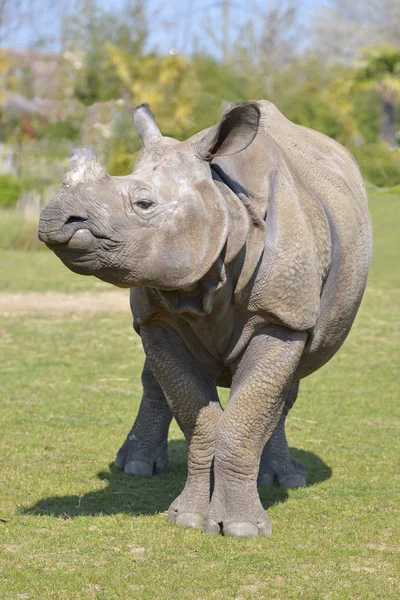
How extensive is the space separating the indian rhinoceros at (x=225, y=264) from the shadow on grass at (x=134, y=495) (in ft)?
1.36

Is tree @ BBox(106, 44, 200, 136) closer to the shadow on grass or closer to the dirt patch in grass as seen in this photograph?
the dirt patch in grass

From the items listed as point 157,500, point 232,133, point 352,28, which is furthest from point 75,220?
point 352,28

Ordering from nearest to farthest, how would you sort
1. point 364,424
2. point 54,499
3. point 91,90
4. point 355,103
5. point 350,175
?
point 54,499 → point 350,175 → point 364,424 → point 355,103 → point 91,90

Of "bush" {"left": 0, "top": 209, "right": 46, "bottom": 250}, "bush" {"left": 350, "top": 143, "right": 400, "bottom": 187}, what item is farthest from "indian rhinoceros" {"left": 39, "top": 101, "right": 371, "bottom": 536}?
"bush" {"left": 0, "top": 209, "right": 46, "bottom": 250}

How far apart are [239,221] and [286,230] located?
35 centimetres

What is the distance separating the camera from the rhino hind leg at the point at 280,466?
6402 mm

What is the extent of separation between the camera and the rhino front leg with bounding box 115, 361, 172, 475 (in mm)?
6691

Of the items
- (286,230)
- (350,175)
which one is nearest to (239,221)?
(286,230)

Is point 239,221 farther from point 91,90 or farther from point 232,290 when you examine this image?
point 91,90

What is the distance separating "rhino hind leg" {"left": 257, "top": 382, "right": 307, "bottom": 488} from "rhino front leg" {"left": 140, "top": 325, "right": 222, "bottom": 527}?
2.96ft

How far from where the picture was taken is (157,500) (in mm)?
6070

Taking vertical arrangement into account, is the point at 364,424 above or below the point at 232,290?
below

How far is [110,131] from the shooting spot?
24.4 metres

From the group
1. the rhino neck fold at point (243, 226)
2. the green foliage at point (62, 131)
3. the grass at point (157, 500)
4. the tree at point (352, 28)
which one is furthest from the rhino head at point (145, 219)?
the tree at point (352, 28)
